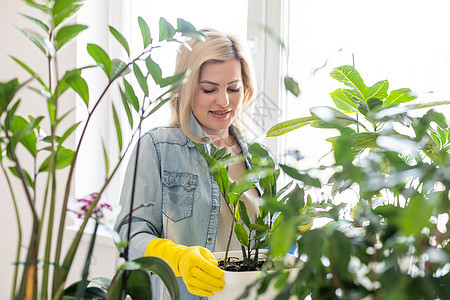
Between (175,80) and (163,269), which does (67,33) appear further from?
(163,269)

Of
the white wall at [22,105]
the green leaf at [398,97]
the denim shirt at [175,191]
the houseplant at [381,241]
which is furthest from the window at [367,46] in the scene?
the white wall at [22,105]

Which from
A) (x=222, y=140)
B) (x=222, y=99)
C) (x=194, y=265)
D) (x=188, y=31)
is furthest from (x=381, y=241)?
(x=222, y=140)

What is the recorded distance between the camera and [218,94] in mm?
1532

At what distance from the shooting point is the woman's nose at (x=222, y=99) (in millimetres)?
1515

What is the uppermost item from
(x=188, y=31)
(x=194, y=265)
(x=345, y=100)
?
(x=188, y=31)

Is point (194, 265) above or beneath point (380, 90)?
beneath

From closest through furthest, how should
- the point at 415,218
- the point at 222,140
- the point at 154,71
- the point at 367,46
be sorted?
the point at 415,218
the point at 154,71
the point at 222,140
the point at 367,46

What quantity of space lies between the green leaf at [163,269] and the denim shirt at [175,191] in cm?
77

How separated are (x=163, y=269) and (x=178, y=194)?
2.84 feet

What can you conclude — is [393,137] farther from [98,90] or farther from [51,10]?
[98,90]

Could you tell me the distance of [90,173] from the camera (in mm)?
2727

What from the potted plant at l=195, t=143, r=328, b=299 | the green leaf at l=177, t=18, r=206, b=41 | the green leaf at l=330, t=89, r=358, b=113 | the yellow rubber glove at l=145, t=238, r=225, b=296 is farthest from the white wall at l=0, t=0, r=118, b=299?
the green leaf at l=177, t=18, r=206, b=41

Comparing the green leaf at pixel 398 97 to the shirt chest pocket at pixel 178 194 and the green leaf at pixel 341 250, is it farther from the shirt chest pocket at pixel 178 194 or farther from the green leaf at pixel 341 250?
the shirt chest pocket at pixel 178 194

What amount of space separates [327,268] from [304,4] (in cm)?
163
